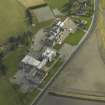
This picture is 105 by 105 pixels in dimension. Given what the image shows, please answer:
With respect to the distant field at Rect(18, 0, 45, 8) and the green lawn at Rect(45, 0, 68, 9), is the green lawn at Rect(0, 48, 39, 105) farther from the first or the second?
the green lawn at Rect(45, 0, 68, 9)

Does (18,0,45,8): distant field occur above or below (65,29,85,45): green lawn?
above

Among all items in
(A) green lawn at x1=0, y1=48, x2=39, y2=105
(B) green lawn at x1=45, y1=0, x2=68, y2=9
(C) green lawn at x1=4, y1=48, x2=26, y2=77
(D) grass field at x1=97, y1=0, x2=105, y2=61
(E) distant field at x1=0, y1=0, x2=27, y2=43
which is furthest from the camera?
(B) green lawn at x1=45, y1=0, x2=68, y2=9

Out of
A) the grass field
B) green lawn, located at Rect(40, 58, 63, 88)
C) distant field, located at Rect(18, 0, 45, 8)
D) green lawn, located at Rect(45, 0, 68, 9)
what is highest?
distant field, located at Rect(18, 0, 45, 8)

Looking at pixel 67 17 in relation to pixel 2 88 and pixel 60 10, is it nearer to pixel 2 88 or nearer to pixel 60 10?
pixel 60 10

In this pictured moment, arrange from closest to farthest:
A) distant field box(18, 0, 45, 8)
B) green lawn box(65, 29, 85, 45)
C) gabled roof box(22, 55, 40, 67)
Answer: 1. gabled roof box(22, 55, 40, 67)
2. green lawn box(65, 29, 85, 45)
3. distant field box(18, 0, 45, 8)

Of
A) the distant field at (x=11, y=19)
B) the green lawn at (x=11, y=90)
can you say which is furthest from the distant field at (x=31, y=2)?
the green lawn at (x=11, y=90)

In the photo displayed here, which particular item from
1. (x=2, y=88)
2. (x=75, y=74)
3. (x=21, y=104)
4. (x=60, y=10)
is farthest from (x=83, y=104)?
(x=60, y=10)

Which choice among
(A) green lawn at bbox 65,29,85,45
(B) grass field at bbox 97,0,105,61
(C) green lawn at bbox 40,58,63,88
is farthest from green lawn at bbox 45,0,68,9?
(C) green lawn at bbox 40,58,63,88

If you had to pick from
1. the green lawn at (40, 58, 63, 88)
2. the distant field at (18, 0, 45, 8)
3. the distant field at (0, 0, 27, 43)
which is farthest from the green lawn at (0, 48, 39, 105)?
the distant field at (18, 0, 45, 8)

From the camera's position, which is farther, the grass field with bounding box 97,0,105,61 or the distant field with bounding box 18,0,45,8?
the distant field with bounding box 18,0,45,8
